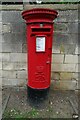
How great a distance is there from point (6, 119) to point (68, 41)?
1925 millimetres

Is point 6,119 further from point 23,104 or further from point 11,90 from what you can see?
point 11,90

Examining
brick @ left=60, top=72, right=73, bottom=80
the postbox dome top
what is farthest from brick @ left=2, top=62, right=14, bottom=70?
the postbox dome top

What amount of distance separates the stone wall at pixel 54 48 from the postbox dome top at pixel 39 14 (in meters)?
0.80

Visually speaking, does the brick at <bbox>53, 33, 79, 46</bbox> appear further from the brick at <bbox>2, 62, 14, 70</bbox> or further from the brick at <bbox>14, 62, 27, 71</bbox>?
the brick at <bbox>2, 62, 14, 70</bbox>

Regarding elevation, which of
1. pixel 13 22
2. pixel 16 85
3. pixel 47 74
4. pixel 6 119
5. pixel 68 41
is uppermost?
pixel 13 22

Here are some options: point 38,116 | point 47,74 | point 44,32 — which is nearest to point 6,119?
point 38,116

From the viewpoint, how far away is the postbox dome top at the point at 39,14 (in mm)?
2862

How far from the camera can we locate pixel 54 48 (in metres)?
3.86

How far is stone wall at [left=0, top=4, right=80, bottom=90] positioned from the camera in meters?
3.72

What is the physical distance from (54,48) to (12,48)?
0.87 meters

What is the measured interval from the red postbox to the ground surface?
296 millimetres

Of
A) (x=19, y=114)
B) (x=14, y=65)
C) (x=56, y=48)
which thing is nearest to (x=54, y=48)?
(x=56, y=48)

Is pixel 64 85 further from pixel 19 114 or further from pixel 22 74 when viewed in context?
pixel 19 114

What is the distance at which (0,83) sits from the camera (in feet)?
13.5
